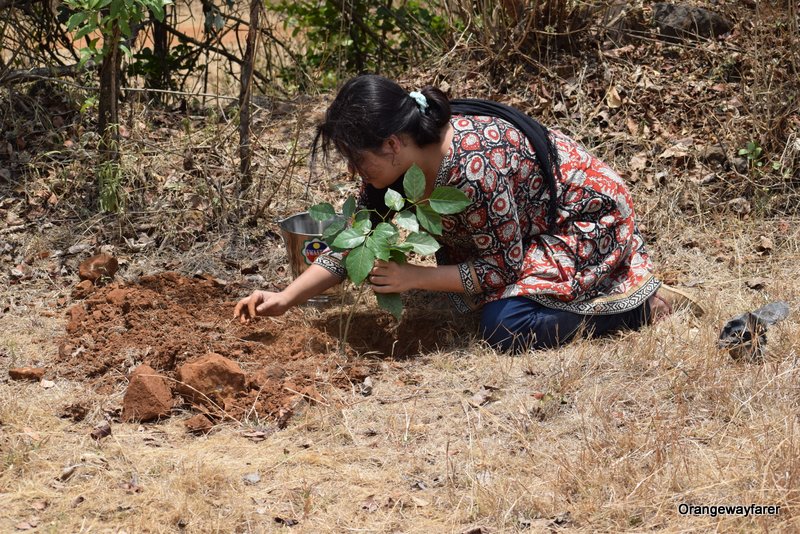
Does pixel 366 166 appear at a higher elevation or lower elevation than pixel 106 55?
lower

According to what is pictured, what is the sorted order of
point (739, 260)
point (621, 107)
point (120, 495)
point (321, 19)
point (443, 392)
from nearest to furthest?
point (120, 495) < point (443, 392) < point (739, 260) < point (621, 107) < point (321, 19)

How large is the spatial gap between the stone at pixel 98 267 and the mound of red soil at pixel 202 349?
129 mm

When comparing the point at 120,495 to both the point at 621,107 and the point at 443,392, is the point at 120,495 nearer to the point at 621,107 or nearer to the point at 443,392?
the point at 443,392

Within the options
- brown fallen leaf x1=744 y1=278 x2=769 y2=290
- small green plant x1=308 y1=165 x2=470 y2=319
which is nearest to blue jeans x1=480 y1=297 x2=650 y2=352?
small green plant x1=308 y1=165 x2=470 y2=319

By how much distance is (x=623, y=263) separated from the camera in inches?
138

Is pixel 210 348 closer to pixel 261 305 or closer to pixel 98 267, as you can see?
pixel 261 305

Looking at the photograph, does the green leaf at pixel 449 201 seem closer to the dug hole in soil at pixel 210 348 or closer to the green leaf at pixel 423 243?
the green leaf at pixel 423 243

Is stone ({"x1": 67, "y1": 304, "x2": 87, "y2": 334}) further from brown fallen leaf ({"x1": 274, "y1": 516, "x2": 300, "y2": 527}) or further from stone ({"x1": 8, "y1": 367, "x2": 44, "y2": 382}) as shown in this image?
brown fallen leaf ({"x1": 274, "y1": 516, "x2": 300, "y2": 527})

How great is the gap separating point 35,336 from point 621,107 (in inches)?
123

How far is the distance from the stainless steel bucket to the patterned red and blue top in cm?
27

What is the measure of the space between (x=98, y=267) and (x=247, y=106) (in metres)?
1.01

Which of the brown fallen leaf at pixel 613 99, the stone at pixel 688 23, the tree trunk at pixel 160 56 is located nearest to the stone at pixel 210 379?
the brown fallen leaf at pixel 613 99

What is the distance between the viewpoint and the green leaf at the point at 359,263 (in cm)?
294

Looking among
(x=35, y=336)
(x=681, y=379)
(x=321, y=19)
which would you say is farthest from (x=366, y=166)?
(x=321, y=19)
